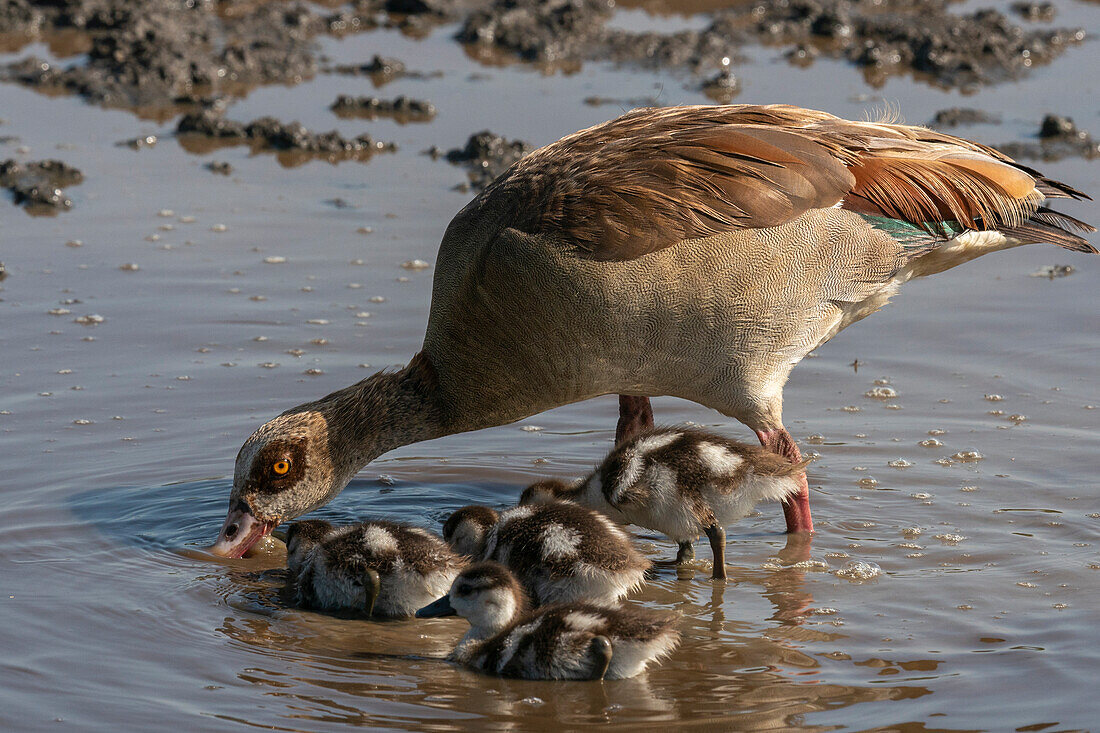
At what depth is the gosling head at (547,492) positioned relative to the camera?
649 centimetres

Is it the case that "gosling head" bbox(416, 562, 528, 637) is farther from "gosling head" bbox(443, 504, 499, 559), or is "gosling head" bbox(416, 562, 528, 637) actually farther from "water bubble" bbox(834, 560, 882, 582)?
"water bubble" bbox(834, 560, 882, 582)

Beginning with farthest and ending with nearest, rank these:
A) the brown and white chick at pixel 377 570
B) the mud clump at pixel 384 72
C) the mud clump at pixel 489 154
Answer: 1. the mud clump at pixel 384 72
2. the mud clump at pixel 489 154
3. the brown and white chick at pixel 377 570

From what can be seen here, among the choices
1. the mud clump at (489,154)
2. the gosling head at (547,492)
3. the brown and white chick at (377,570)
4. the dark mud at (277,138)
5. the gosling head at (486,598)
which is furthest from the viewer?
the dark mud at (277,138)

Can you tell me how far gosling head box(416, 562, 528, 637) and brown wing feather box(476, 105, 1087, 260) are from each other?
5.24 feet

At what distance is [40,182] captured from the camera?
10930 millimetres

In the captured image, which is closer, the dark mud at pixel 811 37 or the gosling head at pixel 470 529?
the gosling head at pixel 470 529

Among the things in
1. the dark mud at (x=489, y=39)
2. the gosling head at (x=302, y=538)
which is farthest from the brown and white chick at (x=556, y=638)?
the dark mud at (x=489, y=39)

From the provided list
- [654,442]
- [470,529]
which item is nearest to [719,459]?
[654,442]

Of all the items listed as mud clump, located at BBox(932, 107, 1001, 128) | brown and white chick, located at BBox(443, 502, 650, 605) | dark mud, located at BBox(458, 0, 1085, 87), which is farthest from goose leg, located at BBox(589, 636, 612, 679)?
dark mud, located at BBox(458, 0, 1085, 87)

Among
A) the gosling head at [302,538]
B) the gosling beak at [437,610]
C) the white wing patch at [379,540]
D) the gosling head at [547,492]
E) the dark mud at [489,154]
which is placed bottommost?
the gosling beak at [437,610]

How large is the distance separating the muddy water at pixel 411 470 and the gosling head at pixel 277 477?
21 centimetres

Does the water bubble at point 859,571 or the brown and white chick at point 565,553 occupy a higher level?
the brown and white chick at point 565,553

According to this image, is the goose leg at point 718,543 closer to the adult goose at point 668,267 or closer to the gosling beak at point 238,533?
the adult goose at point 668,267

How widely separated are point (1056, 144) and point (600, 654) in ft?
25.9
